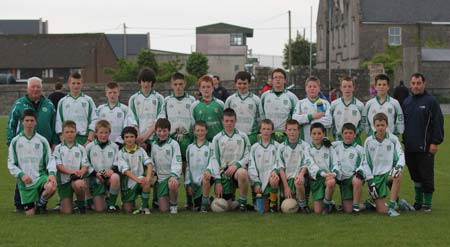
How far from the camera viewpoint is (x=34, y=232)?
9438 mm

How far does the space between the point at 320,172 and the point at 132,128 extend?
7.92 ft

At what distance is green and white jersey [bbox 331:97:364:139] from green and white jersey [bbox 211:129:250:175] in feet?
4.03

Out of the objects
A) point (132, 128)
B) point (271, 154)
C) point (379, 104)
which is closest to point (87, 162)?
point (132, 128)

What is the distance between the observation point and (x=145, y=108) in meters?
11.5

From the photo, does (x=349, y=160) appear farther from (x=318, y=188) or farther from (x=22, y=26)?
(x=22, y=26)

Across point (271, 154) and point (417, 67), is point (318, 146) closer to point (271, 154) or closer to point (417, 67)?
point (271, 154)

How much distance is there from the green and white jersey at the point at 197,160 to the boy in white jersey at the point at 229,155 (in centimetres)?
12

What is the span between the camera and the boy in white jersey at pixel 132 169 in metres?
10.9

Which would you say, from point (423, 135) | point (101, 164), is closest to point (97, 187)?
point (101, 164)

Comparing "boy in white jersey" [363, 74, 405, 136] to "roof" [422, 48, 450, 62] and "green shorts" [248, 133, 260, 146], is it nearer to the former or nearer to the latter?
"green shorts" [248, 133, 260, 146]

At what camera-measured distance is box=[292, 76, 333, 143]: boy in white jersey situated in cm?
1128

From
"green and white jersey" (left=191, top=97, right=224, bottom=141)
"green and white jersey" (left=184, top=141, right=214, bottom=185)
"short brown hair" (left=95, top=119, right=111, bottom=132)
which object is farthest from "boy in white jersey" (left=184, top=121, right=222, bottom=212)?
"short brown hair" (left=95, top=119, right=111, bottom=132)

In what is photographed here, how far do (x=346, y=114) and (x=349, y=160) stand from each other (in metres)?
0.73

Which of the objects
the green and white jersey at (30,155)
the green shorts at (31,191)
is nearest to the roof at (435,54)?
the green and white jersey at (30,155)
